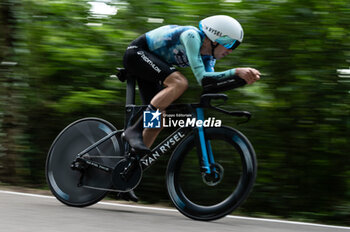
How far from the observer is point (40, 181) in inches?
275

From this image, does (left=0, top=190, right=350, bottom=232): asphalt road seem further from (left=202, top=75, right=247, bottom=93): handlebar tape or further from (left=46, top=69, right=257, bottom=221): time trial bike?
(left=202, top=75, right=247, bottom=93): handlebar tape

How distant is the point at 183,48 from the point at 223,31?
0.43 meters

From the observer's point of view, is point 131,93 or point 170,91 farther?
point 131,93

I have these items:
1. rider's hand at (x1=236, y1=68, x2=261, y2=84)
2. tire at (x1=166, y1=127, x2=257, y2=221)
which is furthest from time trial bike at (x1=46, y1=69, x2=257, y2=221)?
rider's hand at (x1=236, y1=68, x2=261, y2=84)

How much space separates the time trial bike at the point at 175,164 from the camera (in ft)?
14.9

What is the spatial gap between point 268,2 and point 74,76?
2.54 m

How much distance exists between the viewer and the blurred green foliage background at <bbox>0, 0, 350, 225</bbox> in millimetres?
5559

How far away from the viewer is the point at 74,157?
17.9ft

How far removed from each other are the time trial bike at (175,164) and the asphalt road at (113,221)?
16cm

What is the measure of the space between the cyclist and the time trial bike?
14 centimetres

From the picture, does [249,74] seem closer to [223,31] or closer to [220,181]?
[223,31]

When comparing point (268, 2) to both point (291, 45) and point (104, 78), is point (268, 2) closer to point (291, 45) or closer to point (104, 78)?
point (291, 45)

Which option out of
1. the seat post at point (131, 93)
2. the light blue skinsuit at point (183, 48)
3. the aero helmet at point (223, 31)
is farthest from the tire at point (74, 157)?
the aero helmet at point (223, 31)
